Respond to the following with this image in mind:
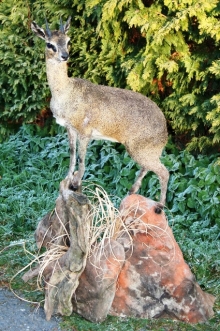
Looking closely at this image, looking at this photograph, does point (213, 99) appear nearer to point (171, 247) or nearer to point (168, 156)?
point (168, 156)

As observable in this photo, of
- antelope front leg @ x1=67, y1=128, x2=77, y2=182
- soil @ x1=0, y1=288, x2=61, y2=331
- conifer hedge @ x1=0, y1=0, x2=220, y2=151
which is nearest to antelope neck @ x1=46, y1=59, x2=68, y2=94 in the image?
antelope front leg @ x1=67, y1=128, x2=77, y2=182

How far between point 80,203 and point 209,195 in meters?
2.44

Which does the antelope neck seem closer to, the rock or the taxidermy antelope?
the taxidermy antelope

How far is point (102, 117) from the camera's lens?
5.66 metres

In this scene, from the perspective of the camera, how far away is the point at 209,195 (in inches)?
277

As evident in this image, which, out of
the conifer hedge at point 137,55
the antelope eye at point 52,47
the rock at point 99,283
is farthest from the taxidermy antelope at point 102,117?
the conifer hedge at point 137,55

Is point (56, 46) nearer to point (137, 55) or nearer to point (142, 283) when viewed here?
point (142, 283)

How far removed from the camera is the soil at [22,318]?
5113mm

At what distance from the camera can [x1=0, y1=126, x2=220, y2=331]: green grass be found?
19.0 ft

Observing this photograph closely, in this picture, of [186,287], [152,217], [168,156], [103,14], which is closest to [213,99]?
[168,156]

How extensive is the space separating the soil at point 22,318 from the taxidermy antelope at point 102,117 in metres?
1.10

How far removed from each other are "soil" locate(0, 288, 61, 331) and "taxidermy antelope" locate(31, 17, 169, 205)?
1098mm

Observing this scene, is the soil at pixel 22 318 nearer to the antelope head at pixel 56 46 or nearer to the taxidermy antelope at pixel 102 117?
the taxidermy antelope at pixel 102 117

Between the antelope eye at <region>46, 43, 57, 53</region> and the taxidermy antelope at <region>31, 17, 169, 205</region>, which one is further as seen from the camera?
the taxidermy antelope at <region>31, 17, 169, 205</region>
